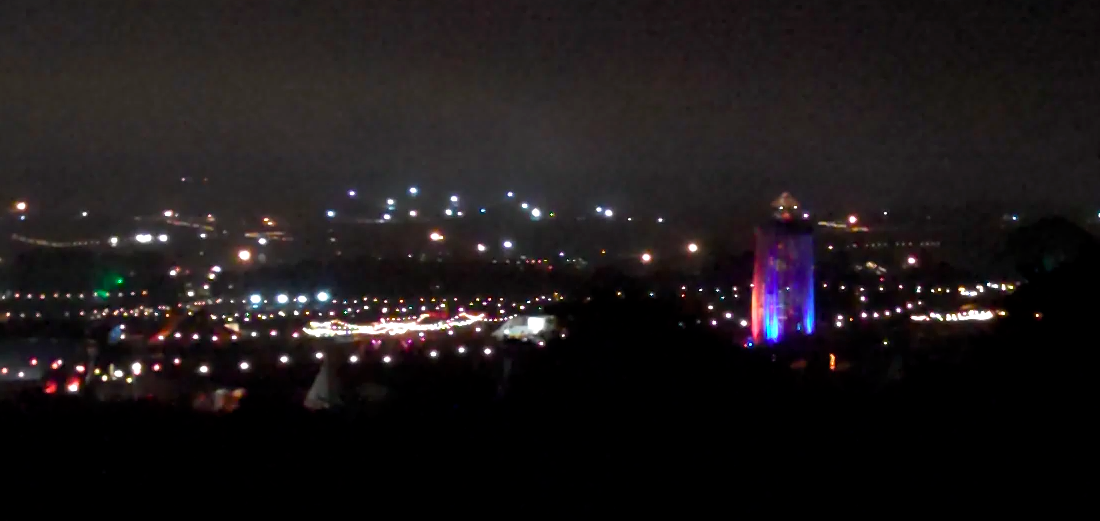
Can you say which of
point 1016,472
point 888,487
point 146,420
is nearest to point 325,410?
point 146,420

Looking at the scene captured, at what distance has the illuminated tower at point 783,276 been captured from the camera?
17359 millimetres

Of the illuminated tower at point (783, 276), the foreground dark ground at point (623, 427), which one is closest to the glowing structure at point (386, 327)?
the illuminated tower at point (783, 276)

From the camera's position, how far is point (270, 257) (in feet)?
74.0

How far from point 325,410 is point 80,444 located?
1057 millimetres

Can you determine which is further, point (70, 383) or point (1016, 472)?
point (70, 383)

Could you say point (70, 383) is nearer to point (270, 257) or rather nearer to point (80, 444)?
point (80, 444)

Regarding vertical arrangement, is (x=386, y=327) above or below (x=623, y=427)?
above

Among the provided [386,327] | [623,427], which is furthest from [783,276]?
[623,427]

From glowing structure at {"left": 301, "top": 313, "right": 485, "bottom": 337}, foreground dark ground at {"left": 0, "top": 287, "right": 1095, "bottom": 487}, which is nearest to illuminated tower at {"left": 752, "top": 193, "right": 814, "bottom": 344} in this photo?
glowing structure at {"left": 301, "top": 313, "right": 485, "bottom": 337}

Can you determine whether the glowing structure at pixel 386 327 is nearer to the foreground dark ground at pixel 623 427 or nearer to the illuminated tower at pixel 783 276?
the illuminated tower at pixel 783 276

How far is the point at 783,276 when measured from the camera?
1761 cm

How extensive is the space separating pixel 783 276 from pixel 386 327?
694 centimetres

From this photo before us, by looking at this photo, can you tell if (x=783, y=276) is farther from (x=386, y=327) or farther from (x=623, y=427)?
(x=623, y=427)

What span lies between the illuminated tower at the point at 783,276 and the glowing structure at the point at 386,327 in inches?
195
